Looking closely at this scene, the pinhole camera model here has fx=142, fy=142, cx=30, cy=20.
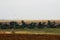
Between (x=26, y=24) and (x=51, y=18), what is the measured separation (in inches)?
8.2

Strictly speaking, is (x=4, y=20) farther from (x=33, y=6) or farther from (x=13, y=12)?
(x=33, y=6)

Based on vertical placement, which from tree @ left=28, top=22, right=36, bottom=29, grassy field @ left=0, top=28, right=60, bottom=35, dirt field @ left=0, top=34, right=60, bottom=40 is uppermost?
tree @ left=28, top=22, right=36, bottom=29

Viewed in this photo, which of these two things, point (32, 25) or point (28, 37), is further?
point (32, 25)

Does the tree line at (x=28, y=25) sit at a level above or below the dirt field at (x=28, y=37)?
above

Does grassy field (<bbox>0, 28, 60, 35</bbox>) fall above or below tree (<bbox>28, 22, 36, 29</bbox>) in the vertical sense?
below

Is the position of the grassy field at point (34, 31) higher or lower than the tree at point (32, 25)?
lower

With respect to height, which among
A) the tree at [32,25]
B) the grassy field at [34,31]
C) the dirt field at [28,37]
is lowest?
the dirt field at [28,37]

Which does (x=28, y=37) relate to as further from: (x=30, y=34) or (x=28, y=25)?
(x=28, y=25)

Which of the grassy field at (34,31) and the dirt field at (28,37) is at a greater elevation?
the grassy field at (34,31)

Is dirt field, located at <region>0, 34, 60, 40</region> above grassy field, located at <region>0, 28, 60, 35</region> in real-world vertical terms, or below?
below

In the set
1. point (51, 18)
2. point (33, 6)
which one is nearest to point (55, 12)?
point (51, 18)

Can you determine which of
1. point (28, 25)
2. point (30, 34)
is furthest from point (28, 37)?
point (28, 25)

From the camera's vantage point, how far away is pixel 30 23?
1.09 m

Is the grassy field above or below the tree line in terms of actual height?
below
